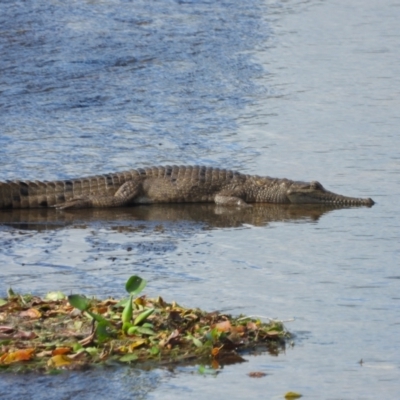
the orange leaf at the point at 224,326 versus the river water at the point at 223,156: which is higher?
the river water at the point at 223,156

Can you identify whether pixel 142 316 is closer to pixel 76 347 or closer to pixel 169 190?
pixel 76 347

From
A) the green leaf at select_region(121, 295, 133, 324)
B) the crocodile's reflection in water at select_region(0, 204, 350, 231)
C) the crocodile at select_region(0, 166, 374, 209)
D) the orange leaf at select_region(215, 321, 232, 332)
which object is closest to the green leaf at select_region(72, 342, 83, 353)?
the green leaf at select_region(121, 295, 133, 324)

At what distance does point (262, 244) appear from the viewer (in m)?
8.81

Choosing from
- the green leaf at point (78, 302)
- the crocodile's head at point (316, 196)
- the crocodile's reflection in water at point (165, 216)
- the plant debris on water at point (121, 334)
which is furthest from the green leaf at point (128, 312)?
the crocodile's head at point (316, 196)

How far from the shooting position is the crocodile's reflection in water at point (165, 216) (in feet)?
31.4

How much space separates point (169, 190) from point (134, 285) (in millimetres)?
4342

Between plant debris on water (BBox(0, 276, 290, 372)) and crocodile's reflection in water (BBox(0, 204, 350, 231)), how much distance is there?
2.96 metres

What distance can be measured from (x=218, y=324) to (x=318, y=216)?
3.94 metres

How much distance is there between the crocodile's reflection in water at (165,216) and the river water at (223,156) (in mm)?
32

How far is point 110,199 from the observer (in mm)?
10328

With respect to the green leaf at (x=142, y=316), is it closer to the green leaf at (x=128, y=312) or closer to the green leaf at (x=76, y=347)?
the green leaf at (x=128, y=312)

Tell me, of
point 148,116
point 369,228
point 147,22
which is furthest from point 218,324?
point 147,22

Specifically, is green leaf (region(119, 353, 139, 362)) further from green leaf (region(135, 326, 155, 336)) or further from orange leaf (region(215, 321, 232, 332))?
orange leaf (region(215, 321, 232, 332))

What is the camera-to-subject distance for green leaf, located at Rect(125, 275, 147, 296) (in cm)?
625
